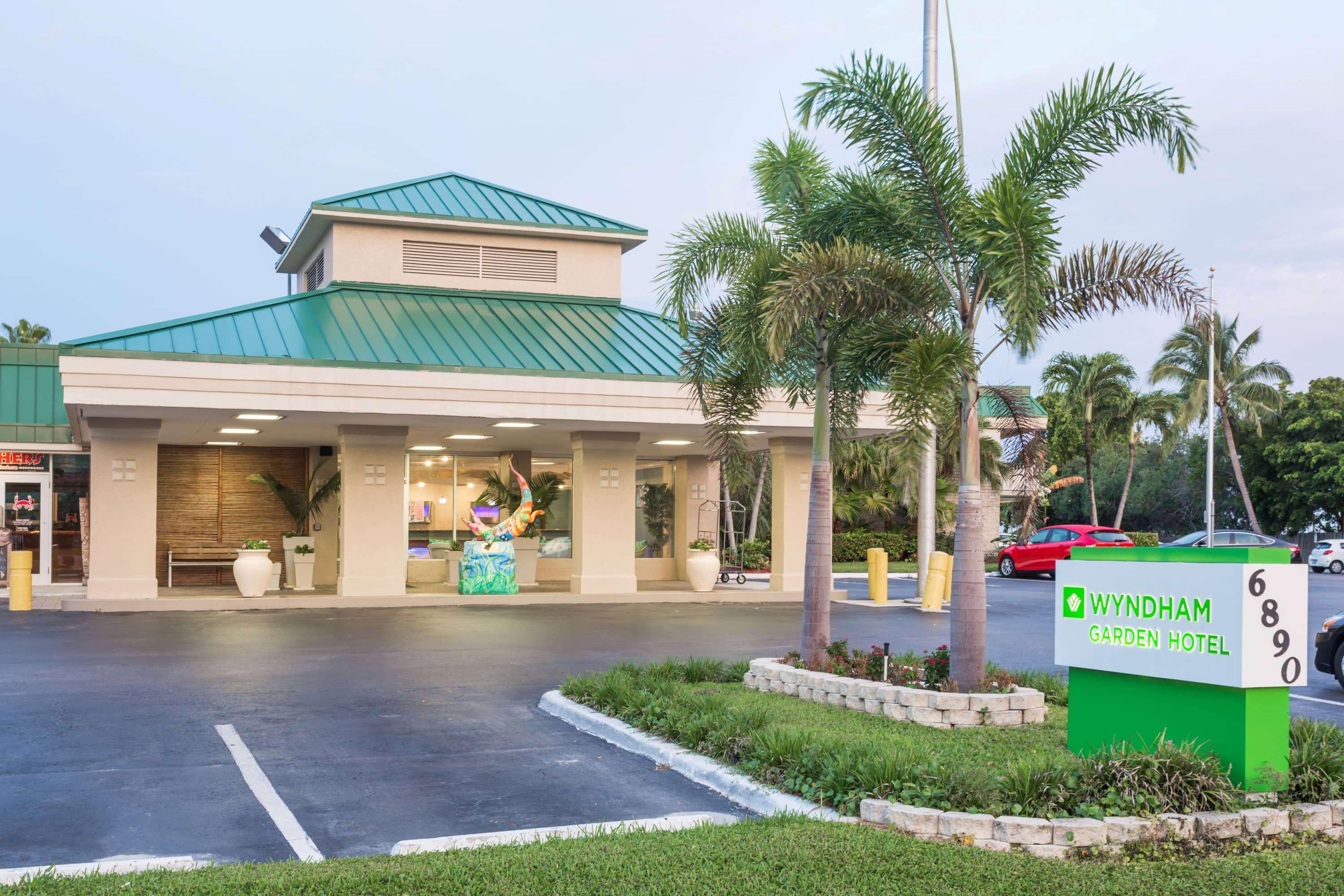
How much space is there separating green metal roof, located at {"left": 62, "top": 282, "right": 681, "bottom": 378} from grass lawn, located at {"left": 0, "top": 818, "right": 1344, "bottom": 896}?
14.2m

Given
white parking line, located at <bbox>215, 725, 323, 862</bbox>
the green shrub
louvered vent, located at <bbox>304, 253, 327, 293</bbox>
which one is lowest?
white parking line, located at <bbox>215, 725, 323, 862</bbox>

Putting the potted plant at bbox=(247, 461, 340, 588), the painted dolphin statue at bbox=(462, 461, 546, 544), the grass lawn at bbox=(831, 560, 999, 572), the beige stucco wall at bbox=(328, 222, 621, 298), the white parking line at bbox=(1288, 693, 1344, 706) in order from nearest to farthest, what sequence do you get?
the white parking line at bbox=(1288, 693, 1344, 706), the painted dolphin statue at bbox=(462, 461, 546, 544), the beige stucco wall at bbox=(328, 222, 621, 298), the potted plant at bbox=(247, 461, 340, 588), the grass lawn at bbox=(831, 560, 999, 572)

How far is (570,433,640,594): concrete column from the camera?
83.9 feet

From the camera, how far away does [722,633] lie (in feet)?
62.2

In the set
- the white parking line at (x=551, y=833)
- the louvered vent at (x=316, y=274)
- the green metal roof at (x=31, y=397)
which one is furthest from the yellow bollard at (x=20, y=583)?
the white parking line at (x=551, y=833)

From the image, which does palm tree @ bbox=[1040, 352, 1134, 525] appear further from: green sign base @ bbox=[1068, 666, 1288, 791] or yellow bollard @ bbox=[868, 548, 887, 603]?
green sign base @ bbox=[1068, 666, 1288, 791]

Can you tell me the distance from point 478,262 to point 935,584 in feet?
42.9

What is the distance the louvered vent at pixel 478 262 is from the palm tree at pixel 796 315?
581 inches

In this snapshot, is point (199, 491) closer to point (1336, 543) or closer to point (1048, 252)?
point (1048, 252)

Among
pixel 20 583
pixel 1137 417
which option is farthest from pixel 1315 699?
pixel 1137 417

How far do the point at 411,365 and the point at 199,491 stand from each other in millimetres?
10356

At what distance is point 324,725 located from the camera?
10766 mm

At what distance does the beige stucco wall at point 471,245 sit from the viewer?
26.8 metres

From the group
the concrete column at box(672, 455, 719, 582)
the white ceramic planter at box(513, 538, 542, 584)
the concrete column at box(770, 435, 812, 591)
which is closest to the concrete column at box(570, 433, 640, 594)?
the white ceramic planter at box(513, 538, 542, 584)
